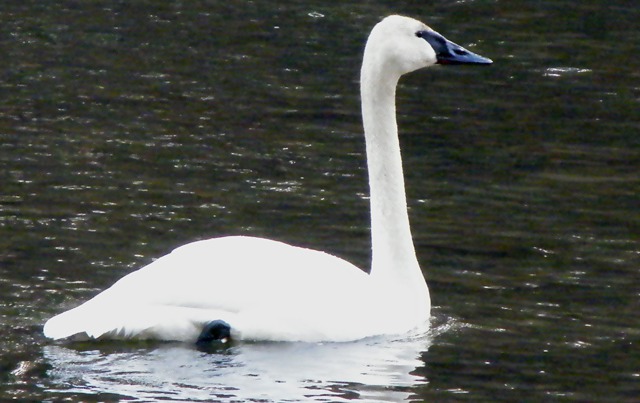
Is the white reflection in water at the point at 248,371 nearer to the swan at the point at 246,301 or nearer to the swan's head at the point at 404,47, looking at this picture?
the swan at the point at 246,301

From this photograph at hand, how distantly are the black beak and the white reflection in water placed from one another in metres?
2.06

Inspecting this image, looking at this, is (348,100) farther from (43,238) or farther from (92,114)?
(43,238)

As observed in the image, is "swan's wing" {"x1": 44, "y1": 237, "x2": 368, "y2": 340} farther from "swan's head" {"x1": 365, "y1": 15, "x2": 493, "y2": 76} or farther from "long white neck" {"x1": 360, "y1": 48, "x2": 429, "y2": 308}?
"swan's head" {"x1": 365, "y1": 15, "x2": 493, "y2": 76}

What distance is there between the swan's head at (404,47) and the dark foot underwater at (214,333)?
2100mm

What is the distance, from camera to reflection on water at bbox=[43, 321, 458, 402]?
900cm

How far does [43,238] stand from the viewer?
1177 cm

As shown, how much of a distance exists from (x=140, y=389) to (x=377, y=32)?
308cm

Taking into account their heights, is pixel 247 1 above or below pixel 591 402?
above

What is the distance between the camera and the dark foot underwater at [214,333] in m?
9.87

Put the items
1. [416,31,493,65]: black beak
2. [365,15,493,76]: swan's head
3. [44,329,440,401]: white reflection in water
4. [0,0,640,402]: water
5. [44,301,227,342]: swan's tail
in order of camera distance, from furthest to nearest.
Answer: [416,31,493,65]: black beak < [365,15,493,76]: swan's head < [44,301,227,342]: swan's tail < [0,0,640,402]: water < [44,329,440,401]: white reflection in water

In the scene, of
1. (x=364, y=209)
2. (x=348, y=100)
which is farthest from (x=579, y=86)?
(x=364, y=209)

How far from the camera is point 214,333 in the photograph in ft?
32.5

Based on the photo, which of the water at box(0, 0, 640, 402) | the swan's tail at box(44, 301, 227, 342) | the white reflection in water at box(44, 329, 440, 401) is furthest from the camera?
the swan's tail at box(44, 301, 227, 342)

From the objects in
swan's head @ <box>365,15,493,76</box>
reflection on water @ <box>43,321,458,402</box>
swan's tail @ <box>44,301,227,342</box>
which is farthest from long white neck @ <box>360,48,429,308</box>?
swan's tail @ <box>44,301,227,342</box>
